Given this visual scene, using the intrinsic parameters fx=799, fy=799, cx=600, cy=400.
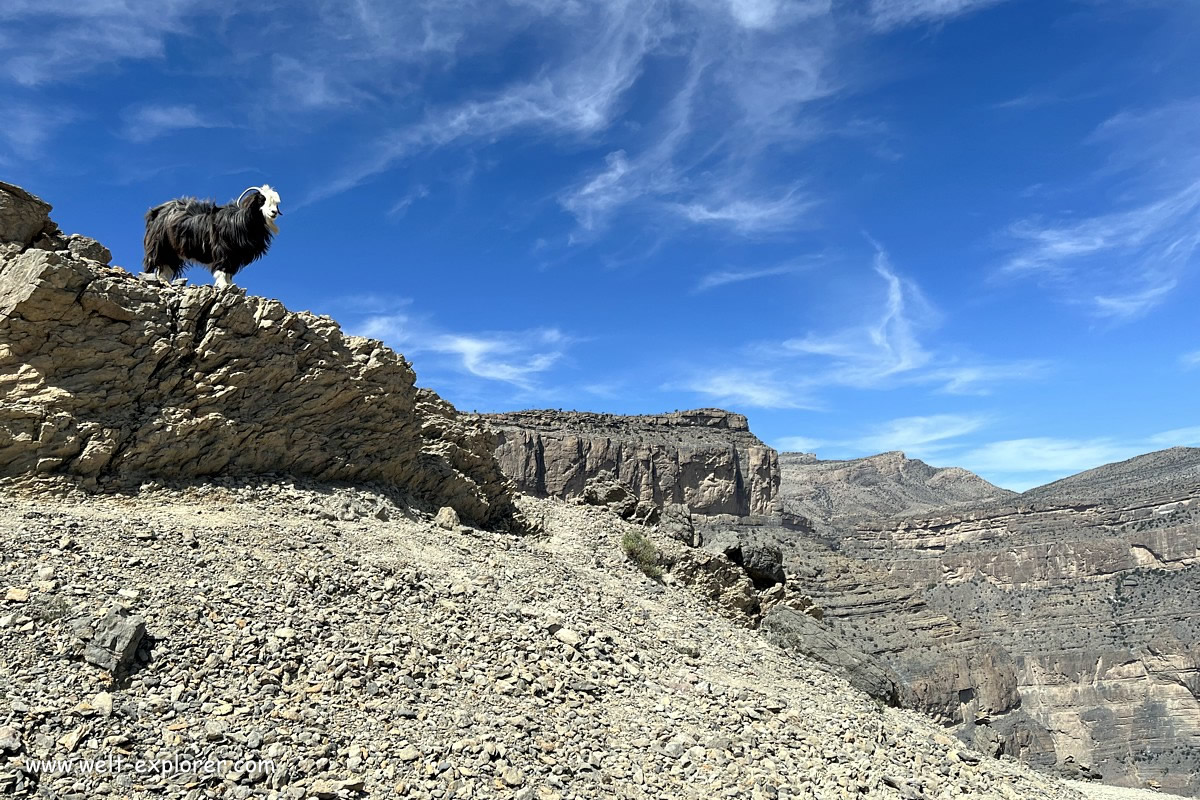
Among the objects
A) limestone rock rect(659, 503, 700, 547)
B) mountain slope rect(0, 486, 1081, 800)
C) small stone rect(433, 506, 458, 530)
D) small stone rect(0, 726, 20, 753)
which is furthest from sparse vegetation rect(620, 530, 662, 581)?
small stone rect(0, 726, 20, 753)

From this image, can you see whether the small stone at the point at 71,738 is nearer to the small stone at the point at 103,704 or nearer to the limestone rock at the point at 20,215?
the small stone at the point at 103,704

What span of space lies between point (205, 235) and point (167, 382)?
11.2 ft

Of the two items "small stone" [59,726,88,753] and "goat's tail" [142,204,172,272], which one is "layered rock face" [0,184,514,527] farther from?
"small stone" [59,726,88,753]

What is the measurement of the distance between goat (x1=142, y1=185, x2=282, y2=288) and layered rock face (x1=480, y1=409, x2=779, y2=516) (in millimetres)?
69196

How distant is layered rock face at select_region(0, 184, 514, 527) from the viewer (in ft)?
39.8

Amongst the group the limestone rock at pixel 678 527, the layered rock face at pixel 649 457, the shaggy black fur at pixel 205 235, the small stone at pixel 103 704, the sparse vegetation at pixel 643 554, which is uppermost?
the layered rock face at pixel 649 457

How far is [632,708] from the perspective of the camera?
10.2 m

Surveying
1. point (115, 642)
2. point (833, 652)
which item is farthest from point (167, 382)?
point (833, 652)

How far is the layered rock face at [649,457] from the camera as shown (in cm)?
8975

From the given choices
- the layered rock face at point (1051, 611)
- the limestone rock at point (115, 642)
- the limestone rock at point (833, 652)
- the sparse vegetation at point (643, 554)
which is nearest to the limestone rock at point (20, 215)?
the limestone rock at point (115, 642)

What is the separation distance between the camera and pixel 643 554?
19.4 meters

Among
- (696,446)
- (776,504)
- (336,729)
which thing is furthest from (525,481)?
(336,729)

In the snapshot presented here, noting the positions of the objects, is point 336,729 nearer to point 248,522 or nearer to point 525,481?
point 248,522

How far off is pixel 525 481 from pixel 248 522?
7474 centimetres
